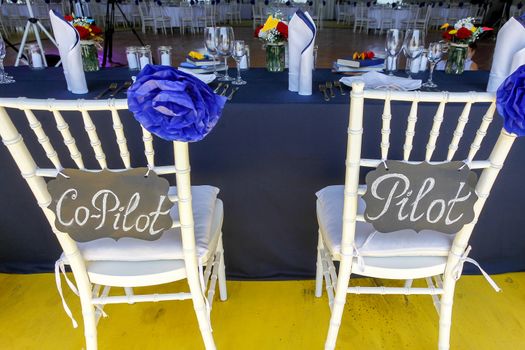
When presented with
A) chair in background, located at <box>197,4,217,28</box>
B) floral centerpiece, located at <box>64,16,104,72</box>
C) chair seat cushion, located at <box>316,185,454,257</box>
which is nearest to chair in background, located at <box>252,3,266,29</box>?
chair in background, located at <box>197,4,217,28</box>

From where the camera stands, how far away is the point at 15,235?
153cm

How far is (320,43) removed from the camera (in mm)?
7301

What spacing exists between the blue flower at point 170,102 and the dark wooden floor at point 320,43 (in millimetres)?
4473

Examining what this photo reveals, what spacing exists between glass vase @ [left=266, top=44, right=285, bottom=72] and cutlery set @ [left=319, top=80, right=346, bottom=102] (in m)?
0.29

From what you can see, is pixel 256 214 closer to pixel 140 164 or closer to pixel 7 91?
pixel 140 164

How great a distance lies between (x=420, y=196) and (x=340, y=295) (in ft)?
1.28

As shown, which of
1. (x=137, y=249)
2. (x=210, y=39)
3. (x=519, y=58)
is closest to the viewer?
(x=137, y=249)

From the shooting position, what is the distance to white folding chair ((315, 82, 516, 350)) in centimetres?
79

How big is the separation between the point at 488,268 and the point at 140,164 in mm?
1476

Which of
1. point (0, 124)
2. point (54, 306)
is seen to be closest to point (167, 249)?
point (0, 124)

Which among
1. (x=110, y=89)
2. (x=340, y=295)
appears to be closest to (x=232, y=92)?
(x=110, y=89)

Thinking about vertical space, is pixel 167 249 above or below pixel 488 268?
above

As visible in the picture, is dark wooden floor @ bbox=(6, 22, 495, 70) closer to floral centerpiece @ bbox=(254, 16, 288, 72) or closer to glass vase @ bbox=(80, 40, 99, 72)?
glass vase @ bbox=(80, 40, 99, 72)

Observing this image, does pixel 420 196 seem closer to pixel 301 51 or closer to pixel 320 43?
pixel 301 51
